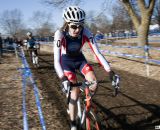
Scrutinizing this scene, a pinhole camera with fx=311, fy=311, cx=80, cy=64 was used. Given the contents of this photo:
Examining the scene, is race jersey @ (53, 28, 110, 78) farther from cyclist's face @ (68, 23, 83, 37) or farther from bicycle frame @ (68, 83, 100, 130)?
bicycle frame @ (68, 83, 100, 130)

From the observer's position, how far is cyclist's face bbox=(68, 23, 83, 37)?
4.81m

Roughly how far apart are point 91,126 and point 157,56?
1385cm

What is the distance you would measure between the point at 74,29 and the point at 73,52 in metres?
0.45

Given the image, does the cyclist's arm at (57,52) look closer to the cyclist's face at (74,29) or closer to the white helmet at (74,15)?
the cyclist's face at (74,29)

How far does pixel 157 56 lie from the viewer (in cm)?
1795

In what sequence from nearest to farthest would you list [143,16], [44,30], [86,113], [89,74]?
[86,113]
[89,74]
[143,16]
[44,30]

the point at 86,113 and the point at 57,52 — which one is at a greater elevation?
the point at 57,52

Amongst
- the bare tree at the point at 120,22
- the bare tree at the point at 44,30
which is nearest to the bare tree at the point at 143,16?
the bare tree at the point at 120,22

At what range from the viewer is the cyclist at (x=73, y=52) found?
471 centimetres

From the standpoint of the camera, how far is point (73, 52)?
5168 mm

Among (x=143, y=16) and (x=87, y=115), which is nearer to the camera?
(x=87, y=115)

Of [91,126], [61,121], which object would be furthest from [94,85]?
[61,121]

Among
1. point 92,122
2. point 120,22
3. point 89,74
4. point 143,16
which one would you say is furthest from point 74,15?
point 120,22

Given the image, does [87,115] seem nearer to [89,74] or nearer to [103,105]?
[89,74]
